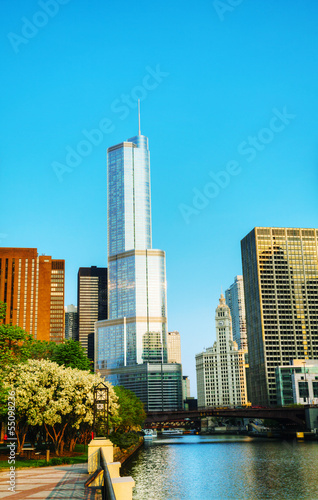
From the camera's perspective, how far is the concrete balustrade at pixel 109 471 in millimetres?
16266

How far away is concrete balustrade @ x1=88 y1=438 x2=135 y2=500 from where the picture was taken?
16.3m

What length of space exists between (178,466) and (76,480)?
54.2 meters

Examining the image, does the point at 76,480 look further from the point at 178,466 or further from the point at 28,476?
the point at 178,466

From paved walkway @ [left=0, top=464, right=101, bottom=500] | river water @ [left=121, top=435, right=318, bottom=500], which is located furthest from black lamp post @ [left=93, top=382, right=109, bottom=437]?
river water @ [left=121, top=435, right=318, bottom=500]

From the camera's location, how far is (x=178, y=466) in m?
84.8

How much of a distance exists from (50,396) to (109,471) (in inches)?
1405

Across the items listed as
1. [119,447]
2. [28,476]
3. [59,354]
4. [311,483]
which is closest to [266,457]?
[119,447]

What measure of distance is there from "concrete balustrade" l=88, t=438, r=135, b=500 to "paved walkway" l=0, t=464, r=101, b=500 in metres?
0.98

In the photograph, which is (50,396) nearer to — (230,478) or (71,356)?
(71,356)

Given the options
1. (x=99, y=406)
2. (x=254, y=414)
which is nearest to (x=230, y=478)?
(x=99, y=406)

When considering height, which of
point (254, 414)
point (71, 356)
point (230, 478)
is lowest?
point (230, 478)

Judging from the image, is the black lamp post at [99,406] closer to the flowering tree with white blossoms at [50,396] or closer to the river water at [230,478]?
the flowering tree with white blossoms at [50,396]

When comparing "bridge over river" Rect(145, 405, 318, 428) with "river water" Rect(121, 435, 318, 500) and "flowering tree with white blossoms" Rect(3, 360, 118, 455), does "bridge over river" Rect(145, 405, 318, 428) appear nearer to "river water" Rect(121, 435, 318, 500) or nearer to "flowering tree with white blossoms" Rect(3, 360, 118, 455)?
"river water" Rect(121, 435, 318, 500)

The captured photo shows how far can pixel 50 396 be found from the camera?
58531mm
